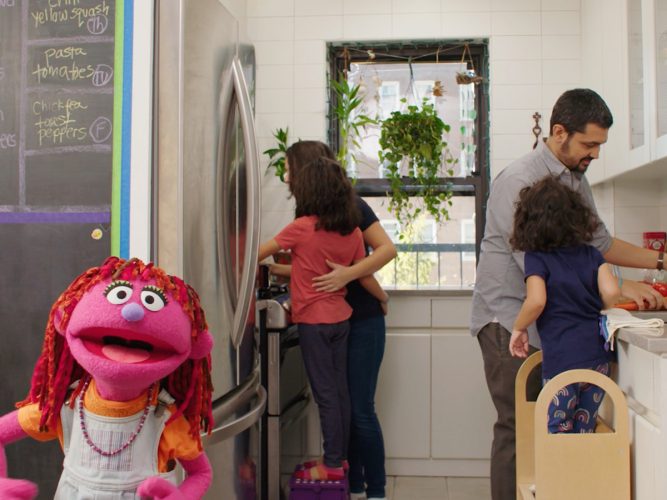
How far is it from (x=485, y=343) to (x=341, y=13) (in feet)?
6.80

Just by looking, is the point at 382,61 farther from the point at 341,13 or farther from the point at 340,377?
the point at 340,377

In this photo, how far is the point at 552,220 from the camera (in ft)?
6.29

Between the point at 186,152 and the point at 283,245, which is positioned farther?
the point at 283,245

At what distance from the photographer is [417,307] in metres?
3.37

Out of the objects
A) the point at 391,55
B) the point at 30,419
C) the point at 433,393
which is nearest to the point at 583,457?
the point at 30,419

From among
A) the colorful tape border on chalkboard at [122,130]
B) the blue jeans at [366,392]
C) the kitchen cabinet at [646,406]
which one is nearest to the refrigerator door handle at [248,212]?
the colorful tape border on chalkboard at [122,130]

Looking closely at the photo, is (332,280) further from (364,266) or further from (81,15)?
(81,15)

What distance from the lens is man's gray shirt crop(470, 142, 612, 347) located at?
7.35 ft

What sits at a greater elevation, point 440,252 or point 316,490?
point 440,252

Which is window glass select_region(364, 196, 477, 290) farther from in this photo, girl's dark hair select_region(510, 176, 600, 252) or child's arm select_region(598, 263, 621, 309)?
child's arm select_region(598, 263, 621, 309)

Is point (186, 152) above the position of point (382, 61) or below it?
below

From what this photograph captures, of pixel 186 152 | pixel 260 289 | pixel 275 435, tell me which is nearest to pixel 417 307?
pixel 260 289

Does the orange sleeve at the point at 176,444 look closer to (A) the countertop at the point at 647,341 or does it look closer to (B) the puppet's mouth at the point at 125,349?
(B) the puppet's mouth at the point at 125,349

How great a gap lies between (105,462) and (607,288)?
3.95 feet
